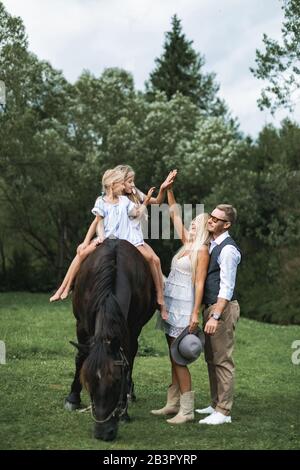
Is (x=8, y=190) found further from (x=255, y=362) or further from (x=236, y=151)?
(x=255, y=362)

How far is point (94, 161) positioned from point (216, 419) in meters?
21.7

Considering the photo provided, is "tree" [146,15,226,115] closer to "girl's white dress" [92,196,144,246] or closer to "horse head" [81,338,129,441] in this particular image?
"girl's white dress" [92,196,144,246]

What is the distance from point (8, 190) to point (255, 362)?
57.4 ft

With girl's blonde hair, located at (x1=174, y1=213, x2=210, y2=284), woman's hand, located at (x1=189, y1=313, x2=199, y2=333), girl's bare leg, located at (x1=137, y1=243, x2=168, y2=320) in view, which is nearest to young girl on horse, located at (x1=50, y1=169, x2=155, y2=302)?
girl's bare leg, located at (x1=137, y1=243, x2=168, y2=320)

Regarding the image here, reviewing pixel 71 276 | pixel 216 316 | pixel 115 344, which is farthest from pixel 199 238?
pixel 115 344

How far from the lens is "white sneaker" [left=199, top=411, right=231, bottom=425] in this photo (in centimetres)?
710

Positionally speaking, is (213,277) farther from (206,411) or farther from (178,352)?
(206,411)

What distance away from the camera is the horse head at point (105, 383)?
18.9ft

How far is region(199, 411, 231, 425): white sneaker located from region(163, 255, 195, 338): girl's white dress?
874 millimetres

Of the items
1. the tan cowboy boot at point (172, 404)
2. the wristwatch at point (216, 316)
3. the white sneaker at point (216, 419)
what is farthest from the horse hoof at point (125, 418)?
the wristwatch at point (216, 316)

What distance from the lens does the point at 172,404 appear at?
7586 millimetres

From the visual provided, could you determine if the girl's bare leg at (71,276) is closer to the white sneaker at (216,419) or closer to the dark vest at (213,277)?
the dark vest at (213,277)
